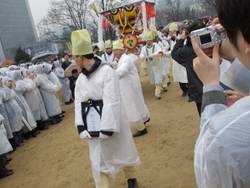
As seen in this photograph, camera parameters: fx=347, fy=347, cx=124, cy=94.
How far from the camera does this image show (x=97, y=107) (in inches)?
133

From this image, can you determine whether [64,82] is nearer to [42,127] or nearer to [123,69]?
Answer: [42,127]

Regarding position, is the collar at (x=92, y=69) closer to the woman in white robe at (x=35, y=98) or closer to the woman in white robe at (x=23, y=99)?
the woman in white robe at (x=23, y=99)

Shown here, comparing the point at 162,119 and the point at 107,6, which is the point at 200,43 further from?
the point at 107,6

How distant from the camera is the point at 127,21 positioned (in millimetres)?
10273

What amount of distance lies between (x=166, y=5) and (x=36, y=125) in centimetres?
3450

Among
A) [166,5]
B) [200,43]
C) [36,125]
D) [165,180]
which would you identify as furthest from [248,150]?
[166,5]

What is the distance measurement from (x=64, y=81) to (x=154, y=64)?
360 cm

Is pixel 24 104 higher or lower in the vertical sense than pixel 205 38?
lower

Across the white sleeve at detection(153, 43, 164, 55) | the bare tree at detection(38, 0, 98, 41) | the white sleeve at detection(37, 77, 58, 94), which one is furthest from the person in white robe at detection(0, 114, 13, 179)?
the bare tree at detection(38, 0, 98, 41)

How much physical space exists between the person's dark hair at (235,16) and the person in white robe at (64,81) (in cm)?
1089

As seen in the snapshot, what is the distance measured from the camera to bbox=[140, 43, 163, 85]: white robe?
30.3ft

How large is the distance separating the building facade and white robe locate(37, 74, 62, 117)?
1490 inches

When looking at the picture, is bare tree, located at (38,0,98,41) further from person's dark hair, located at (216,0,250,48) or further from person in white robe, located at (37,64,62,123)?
person's dark hair, located at (216,0,250,48)

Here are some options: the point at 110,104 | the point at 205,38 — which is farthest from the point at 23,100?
the point at 205,38
